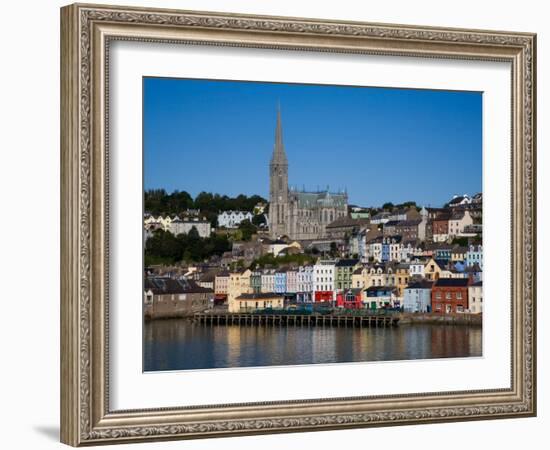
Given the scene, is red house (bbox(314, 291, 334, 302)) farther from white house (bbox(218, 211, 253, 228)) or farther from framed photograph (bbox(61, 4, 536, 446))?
white house (bbox(218, 211, 253, 228))

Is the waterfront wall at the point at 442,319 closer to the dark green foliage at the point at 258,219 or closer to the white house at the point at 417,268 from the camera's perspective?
the white house at the point at 417,268

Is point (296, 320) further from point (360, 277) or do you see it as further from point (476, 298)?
point (476, 298)

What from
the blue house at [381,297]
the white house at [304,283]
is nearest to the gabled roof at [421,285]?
the blue house at [381,297]

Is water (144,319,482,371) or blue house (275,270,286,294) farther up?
blue house (275,270,286,294)

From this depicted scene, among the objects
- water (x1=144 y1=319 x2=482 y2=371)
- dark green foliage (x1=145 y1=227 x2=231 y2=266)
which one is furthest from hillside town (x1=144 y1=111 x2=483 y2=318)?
water (x1=144 y1=319 x2=482 y2=371)

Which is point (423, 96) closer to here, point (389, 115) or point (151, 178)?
point (389, 115)

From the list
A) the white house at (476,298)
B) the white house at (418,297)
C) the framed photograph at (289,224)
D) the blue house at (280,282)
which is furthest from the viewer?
the white house at (476,298)
